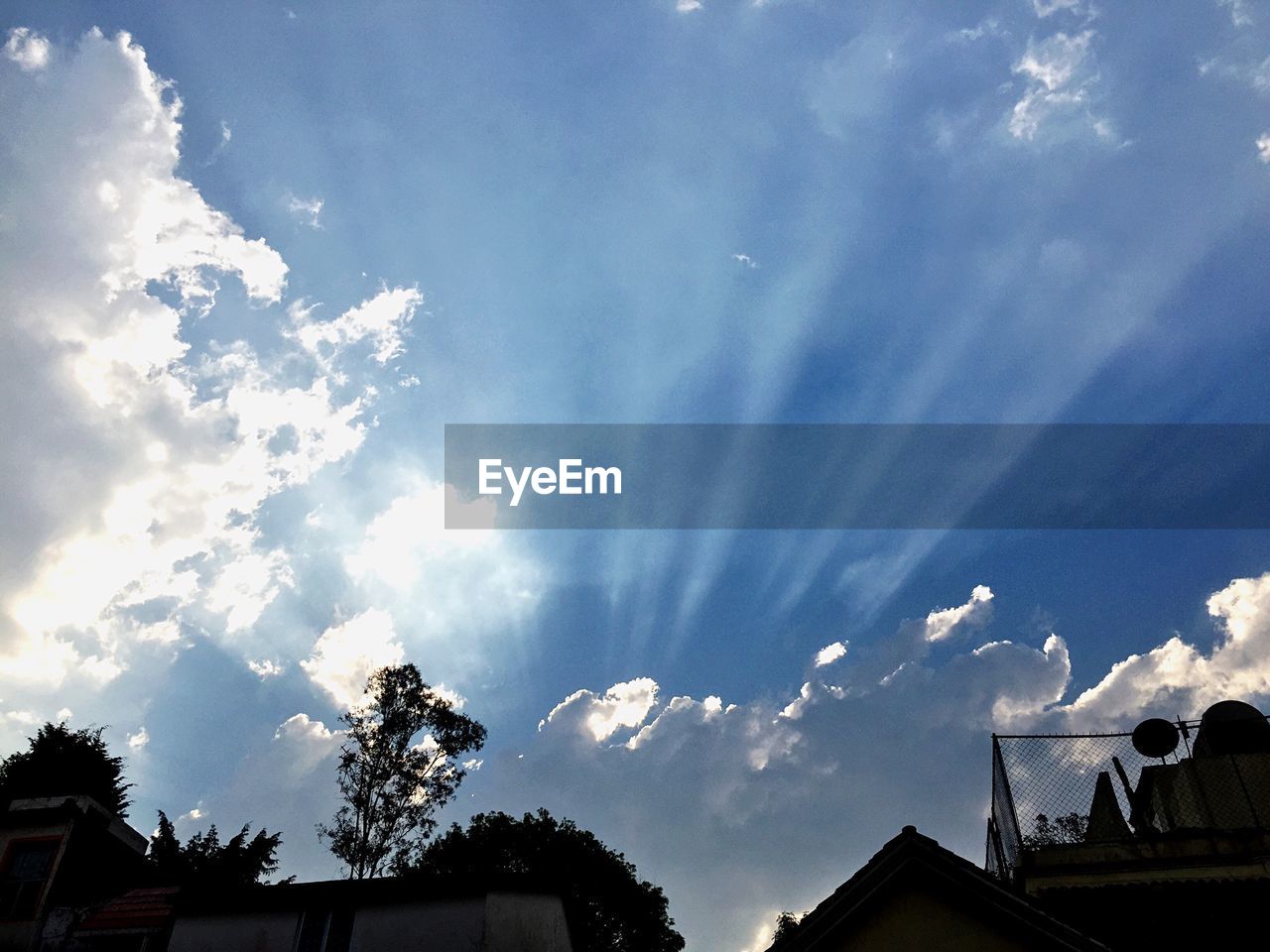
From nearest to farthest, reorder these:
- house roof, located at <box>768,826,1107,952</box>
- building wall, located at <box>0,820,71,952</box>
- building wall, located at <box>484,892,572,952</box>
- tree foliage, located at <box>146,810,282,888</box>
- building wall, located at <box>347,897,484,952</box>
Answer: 1. house roof, located at <box>768,826,1107,952</box>
2. building wall, located at <box>347,897,484,952</box>
3. building wall, located at <box>484,892,572,952</box>
4. building wall, located at <box>0,820,71,952</box>
5. tree foliage, located at <box>146,810,282,888</box>

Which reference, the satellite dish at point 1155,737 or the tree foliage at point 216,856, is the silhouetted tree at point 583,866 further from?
the satellite dish at point 1155,737

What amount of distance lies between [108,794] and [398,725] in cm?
1788

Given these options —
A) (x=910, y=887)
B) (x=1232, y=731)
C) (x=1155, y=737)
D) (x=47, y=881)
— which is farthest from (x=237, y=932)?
(x=1232, y=731)

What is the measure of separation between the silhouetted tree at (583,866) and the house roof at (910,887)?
119 ft

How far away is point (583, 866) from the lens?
46.0 meters

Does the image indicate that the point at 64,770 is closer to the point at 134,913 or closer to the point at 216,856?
the point at 216,856

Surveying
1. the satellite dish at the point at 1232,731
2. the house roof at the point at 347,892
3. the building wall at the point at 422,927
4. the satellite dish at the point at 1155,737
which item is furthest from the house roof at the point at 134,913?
the satellite dish at the point at 1232,731

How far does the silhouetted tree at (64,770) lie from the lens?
42.1 meters

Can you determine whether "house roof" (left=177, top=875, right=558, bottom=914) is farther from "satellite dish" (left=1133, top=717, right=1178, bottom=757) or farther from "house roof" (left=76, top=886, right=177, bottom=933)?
"satellite dish" (left=1133, top=717, right=1178, bottom=757)

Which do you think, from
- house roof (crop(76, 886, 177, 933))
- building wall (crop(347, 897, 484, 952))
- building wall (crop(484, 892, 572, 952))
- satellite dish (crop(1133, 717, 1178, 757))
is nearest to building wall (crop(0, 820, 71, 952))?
house roof (crop(76, 886, 177, 933))

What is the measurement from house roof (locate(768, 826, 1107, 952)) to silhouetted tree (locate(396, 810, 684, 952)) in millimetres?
36213

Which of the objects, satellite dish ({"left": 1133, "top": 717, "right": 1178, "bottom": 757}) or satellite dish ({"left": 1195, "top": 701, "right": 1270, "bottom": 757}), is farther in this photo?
satellite dish ({"left": 1195, "top": 701, "right": 1270, "bottom": 757})

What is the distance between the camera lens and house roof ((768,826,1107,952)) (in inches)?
468

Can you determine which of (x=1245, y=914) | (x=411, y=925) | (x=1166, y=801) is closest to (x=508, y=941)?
(x=411, y=925)
